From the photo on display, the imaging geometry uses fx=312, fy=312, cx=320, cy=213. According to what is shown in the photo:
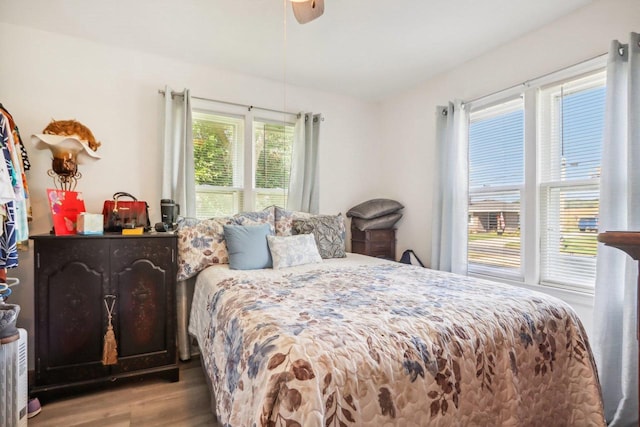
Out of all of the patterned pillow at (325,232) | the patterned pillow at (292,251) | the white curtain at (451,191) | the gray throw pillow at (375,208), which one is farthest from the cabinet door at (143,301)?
the white curtain at (451,191)

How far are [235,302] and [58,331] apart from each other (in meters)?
1.35

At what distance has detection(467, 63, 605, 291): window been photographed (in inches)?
85.1

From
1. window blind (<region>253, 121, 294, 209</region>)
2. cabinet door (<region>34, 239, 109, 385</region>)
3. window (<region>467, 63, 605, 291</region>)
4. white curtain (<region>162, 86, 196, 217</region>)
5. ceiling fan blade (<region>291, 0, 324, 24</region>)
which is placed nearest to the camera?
ceiling fan blade (<region>291, 0, 324, 24</region>)

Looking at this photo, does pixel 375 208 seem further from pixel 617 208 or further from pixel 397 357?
pixel 397 357

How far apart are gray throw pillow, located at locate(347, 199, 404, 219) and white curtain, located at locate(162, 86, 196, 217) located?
1.69 meters

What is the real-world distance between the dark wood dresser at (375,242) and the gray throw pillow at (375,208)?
0.19m

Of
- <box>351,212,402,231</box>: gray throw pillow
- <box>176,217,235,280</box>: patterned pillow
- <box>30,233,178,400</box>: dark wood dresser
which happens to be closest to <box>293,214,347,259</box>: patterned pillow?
<box>351,212,402,231</box>: gray throw pillow

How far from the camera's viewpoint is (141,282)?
7.07 ft

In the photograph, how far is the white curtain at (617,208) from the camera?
5.85 feet

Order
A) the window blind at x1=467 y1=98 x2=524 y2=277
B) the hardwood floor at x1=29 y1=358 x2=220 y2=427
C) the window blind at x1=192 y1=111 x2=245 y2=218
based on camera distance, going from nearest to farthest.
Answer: the hardwood floor at x1=29 y1=358 x2=220 y2=427
the window blind at x1=467 y1=98 x2=524 y2=277
the window blind at x1=192 y1=111 x2=245 y2=218

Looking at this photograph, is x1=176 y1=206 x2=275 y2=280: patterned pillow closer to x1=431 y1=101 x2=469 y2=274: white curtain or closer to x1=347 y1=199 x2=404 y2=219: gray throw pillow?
x1=347 y1=199 x2=404 y2=219: gray throw pillow

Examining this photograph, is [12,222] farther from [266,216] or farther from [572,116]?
[572,116]

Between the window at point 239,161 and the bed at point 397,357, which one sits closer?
the bed at point 397,357

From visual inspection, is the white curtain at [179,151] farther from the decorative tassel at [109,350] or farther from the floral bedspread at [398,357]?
the floral bedspread at [398,357]
